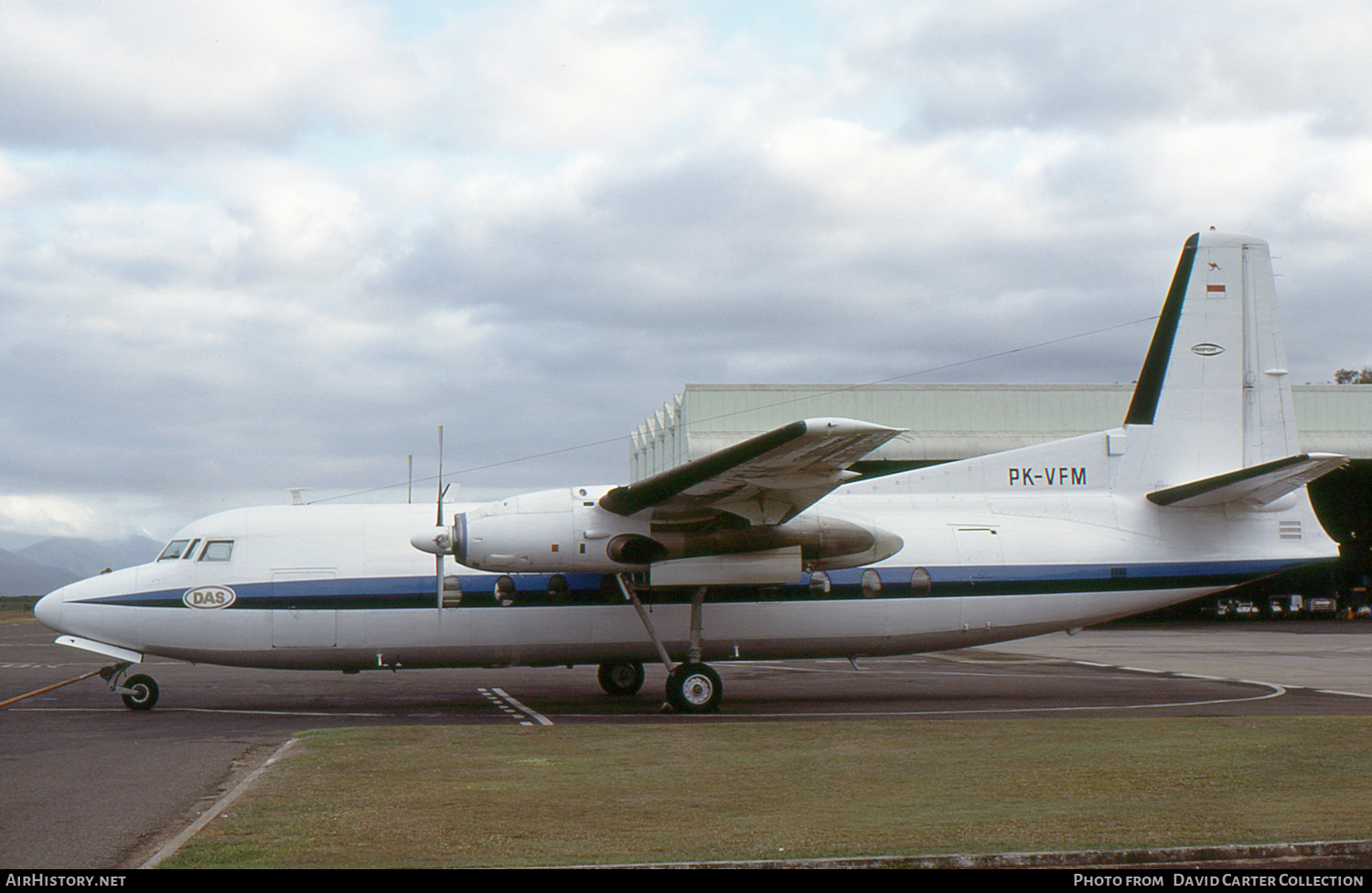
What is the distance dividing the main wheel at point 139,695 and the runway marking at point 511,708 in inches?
205

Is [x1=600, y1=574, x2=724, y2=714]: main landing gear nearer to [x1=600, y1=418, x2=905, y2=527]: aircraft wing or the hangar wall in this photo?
[x1=600, y1=418, x2=905, y2=527]: aircraft wing

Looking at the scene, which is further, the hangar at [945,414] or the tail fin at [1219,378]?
the hangar at [945,414]

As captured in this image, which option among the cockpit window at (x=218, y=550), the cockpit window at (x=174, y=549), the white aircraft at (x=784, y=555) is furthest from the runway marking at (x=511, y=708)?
the cockpit window at (x=174, y=549)

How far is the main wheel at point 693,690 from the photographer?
1673cm

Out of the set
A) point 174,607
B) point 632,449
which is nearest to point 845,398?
point 632,449

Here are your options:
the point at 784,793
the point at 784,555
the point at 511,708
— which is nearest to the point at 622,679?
the point at 511,708

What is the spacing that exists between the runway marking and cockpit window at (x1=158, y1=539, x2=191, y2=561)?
17.8ft

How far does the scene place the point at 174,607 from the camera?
16.9 m

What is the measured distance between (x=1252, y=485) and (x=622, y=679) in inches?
423

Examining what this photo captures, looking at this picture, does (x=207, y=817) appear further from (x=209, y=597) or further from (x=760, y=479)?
(x=209, y=597)

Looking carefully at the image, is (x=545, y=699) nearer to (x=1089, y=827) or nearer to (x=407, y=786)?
(x=407, y=786)

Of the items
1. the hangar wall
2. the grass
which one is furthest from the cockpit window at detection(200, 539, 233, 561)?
the hangar wall

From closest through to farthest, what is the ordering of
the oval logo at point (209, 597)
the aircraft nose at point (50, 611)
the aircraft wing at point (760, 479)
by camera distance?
the aircraft wing at point (760, 479) < the aircraft nose at point (50, 611) < the oval logo at point (209, 597)

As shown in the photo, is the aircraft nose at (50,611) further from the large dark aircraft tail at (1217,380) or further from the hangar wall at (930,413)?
the hangar wall at (930,413)
